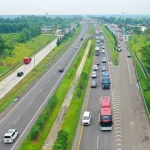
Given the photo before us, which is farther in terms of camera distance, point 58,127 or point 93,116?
point 93,116

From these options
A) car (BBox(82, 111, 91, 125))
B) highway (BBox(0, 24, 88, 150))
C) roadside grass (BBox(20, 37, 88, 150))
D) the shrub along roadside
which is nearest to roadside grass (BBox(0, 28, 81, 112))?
highway (BBox(0, 24, 88, 150))

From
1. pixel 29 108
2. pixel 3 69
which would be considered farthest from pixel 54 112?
pixel 3 69

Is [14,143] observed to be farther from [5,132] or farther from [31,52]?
[31,52]

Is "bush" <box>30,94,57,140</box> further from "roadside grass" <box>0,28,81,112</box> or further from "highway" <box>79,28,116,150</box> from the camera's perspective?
"roadside grass" <box>0,28,81,112</box>

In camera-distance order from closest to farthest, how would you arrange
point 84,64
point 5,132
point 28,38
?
point 5,132 → point 84,64 → point 28,38

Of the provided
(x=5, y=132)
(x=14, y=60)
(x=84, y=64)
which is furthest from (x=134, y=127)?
(x=14, y=60)

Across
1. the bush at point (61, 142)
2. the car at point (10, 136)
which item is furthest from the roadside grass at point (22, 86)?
the bush at point (61, 142)
